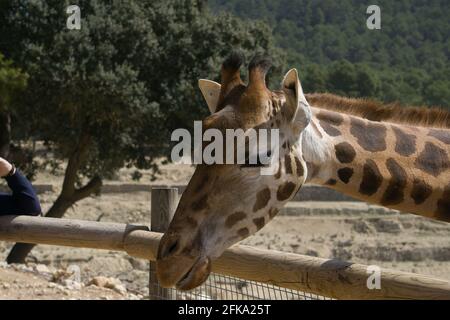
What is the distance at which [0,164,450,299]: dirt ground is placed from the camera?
18094 mm

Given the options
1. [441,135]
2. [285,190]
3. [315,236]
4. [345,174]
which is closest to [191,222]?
[285,190]

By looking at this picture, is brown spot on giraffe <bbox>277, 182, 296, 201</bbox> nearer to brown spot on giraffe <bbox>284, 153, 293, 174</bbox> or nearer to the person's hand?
brown spot on giraffe <bbox>284, 153, 293, 174</bbox>

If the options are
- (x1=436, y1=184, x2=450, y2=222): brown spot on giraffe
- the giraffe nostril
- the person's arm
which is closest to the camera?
the giraffe nostril

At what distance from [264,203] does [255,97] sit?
0.44m

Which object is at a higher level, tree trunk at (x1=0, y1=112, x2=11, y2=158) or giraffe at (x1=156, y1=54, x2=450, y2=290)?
giraffe at (x1=156, y1=54, x2=450, y2=290)

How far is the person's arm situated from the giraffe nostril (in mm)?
2210

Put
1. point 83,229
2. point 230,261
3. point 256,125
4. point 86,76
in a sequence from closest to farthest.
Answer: point 256,125 → point 230,261 → point 83,229 → point 86,76

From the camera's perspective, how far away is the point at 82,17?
15.7 m

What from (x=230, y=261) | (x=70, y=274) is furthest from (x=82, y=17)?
(x=230, y=261)

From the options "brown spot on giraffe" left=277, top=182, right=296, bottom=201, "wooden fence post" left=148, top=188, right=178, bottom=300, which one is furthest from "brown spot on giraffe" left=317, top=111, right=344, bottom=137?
"wooden fence post" left=148, top=188, right=178, bottom=300

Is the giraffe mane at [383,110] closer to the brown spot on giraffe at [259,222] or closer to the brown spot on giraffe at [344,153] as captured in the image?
the brown spot on giraffe at [344,153]

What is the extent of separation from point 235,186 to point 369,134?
34.4 inches

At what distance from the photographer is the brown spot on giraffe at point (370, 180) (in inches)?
139
